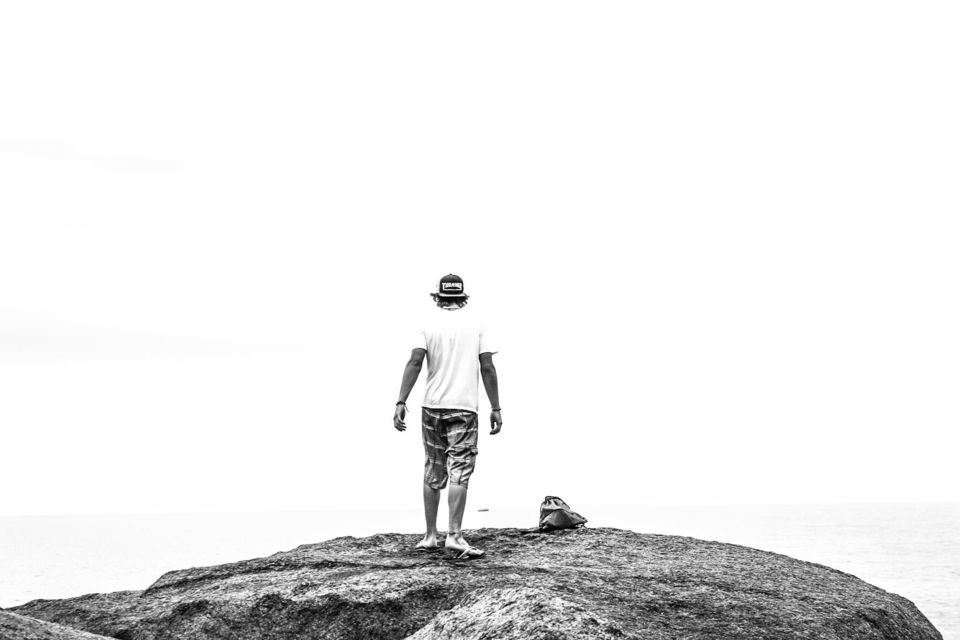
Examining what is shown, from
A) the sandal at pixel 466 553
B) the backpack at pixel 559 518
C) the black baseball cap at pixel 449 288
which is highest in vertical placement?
the black baseball cap at pixel 449 288

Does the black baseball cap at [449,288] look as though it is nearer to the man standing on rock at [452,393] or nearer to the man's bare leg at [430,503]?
the man standing on rock at [452,393]

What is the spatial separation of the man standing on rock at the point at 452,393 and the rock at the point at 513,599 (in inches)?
26.7

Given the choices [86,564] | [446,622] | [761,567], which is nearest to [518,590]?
[446,622]

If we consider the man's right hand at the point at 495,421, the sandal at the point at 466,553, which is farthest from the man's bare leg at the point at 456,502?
the man's right hand at the point at 495,421

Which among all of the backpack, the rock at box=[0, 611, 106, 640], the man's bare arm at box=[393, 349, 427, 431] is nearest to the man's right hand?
the man's bare arm at box=[393, 349, 427, 431]

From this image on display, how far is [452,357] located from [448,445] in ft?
2.81

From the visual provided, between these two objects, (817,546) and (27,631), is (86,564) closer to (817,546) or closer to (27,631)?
(817,546)

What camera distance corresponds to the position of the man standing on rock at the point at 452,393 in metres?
9.09

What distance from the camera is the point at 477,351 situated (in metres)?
9.23

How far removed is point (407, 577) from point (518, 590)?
2.36 meters

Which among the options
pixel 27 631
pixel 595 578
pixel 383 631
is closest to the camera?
pixel 27 631

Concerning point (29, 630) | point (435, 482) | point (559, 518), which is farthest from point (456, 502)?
point (29, 630)

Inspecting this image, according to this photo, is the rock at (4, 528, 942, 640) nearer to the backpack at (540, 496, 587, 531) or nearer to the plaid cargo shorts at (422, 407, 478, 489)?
the backpack at (540, 496, 587, 531)

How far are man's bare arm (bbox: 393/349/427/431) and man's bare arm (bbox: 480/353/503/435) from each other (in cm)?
59
